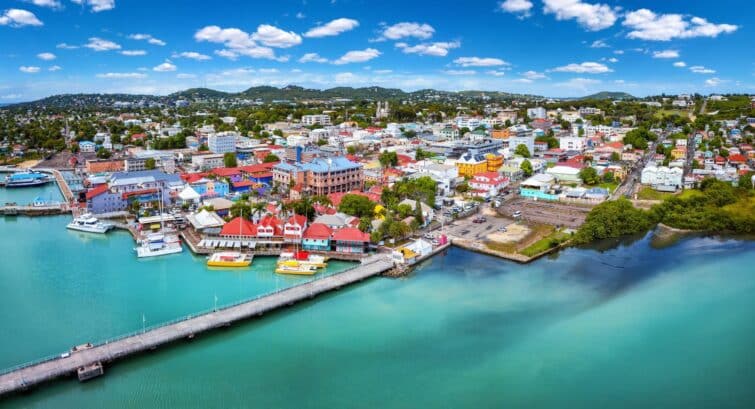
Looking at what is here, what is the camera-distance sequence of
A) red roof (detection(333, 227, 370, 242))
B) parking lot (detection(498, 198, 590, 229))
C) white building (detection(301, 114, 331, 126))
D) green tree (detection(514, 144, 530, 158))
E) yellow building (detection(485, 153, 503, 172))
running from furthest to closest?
1. white building (detection(301, 114, 331, 126))
2. green tree (detection(514, 144, 530, 158))
3. yellow building (detection(485, 153, 503, 172))
4. parking lot (detection(498, 198, 590, 229))
5. red roof (detection(333, 227, 370, 242))

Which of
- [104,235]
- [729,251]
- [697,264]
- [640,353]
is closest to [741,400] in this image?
[640,353]

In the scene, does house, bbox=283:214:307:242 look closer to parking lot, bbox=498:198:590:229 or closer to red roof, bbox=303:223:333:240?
red roof, bbox=303:223:333:240

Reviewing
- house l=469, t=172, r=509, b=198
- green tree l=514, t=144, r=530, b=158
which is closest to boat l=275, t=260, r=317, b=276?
house l=469, t=172, r=509, b=198

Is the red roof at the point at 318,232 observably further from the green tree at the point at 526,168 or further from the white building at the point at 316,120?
the white building at the point at 316,120

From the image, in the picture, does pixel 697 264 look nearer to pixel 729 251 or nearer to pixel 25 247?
pixel 729 251

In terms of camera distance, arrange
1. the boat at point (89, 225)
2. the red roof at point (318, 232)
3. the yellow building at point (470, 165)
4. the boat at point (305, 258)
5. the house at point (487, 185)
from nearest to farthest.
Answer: the boat at point (305, 258) → the red roof at point (318, 232) → the boat at point (89, 225) → the house at point (487, 185) → the yellow building at point (470, 165)

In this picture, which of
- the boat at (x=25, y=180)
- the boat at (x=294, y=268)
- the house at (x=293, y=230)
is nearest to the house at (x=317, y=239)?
the house at (x=293, y=230)
